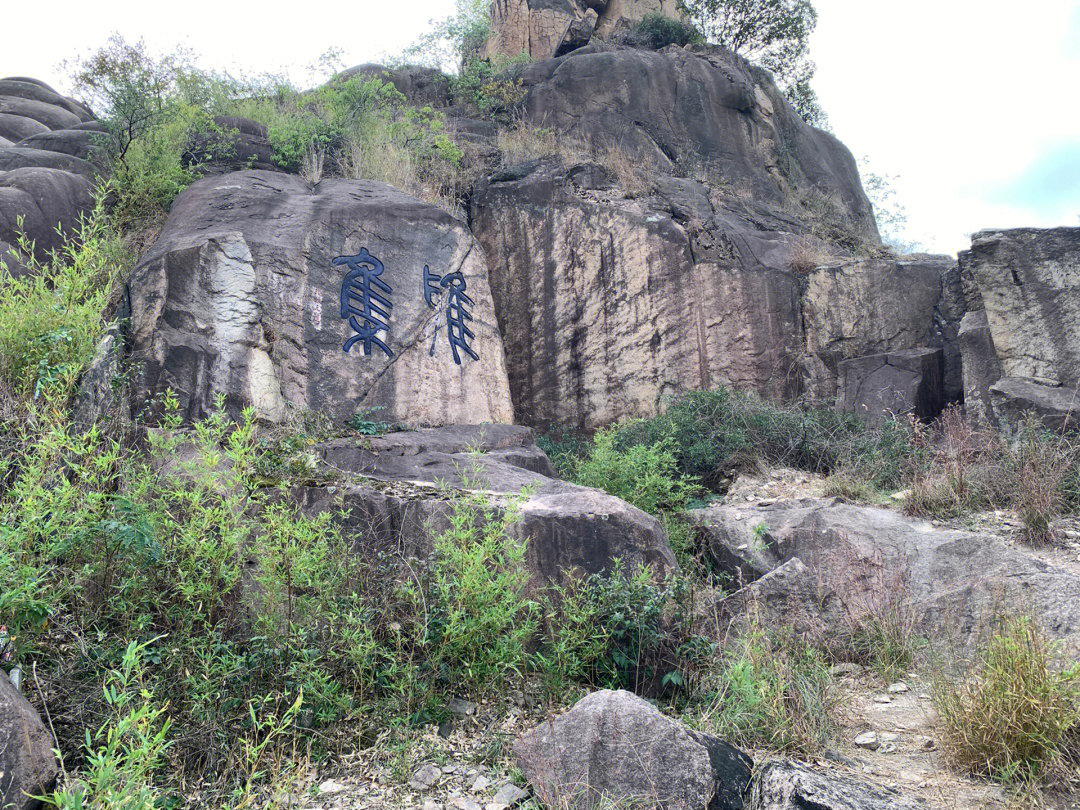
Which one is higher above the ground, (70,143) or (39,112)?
(39,112)

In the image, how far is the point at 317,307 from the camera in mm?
6871

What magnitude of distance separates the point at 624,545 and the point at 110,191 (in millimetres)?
6973

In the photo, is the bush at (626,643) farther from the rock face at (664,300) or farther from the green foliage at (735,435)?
the rock face at (664,300)

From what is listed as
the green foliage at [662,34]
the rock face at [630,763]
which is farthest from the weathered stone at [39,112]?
the rock face at [630,763]

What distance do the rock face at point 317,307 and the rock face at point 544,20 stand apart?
27.6 feet

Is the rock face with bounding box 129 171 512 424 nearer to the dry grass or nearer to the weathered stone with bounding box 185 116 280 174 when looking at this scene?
the weathered stone with bounding box 185 116 280 174

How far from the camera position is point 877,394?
27.8 ft

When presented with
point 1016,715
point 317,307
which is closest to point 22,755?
point 1016,715

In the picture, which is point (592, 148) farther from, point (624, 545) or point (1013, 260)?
point (624, 545)

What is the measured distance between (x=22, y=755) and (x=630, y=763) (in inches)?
85.1

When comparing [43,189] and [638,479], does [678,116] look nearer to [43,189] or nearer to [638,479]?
[638,479]

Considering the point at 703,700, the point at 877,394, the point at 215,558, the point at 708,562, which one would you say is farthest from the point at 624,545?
the point at 877,394

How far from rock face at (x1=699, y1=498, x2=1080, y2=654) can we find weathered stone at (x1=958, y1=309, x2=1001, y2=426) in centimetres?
242

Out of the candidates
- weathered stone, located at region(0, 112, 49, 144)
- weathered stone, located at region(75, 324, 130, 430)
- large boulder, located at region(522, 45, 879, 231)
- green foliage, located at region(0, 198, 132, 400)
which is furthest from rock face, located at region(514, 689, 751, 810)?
weathered stone, located at region(0, 112, 49, 144)
